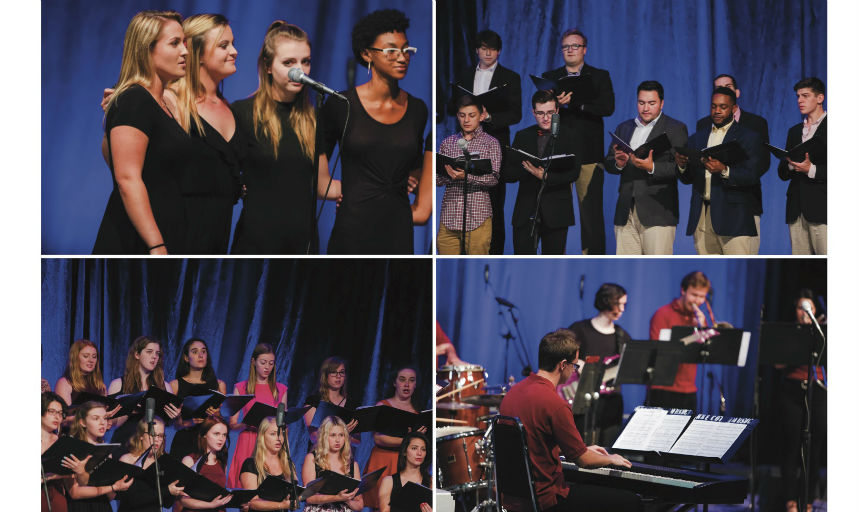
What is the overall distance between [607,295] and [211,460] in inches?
94.1

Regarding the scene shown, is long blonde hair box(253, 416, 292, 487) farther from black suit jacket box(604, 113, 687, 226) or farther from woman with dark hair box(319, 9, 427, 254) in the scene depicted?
black suit jacket box(604, 113, 687, 226)

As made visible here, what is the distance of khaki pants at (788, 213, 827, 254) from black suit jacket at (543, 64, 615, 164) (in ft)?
3.80

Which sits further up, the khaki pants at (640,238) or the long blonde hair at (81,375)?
the khaki pants at (640,238)

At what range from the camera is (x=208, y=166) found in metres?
5.05

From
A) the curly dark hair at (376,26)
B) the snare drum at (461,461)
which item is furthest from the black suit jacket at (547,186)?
the snare drum at (461,461)

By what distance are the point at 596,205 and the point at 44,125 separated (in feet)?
10.2

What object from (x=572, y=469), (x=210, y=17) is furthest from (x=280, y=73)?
(x=572, y=469)

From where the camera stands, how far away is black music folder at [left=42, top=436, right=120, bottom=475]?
510cm

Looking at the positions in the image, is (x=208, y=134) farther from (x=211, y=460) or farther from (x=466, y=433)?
(x=466, y=433)

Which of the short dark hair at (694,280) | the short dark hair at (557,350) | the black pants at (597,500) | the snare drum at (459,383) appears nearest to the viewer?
the black pants at (597,500)

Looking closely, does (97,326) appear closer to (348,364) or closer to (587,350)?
(348,364)

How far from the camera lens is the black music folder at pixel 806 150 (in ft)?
16.9

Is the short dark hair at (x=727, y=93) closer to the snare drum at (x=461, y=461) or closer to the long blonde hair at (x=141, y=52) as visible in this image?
the snare drum at (x=461, y=461)

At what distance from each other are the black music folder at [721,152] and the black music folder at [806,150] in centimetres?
17
